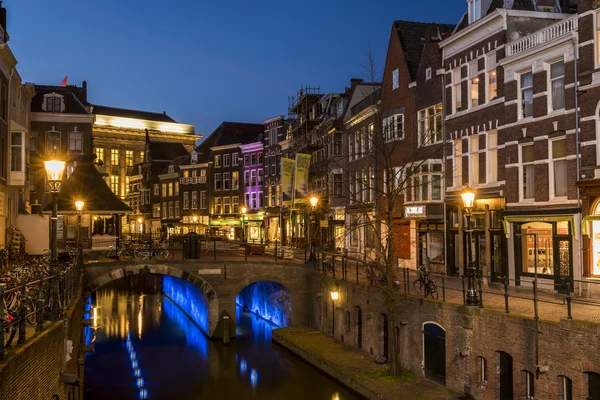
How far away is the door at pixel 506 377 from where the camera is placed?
17.6 m

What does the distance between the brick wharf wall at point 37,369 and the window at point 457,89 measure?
21.8 meters

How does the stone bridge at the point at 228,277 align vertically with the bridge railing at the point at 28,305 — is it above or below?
below

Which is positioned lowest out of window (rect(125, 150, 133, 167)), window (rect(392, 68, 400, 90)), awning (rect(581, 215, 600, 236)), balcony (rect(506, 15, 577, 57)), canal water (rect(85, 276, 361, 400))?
canal water (rect(85, 276, 361, 400))

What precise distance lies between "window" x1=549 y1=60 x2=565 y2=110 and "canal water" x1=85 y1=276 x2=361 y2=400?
43.4 feet

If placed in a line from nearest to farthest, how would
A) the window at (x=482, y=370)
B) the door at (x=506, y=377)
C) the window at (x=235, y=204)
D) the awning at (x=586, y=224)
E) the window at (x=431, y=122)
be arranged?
the door at (x=506, y=377)
the window at (x=482, y=370)
the awning at (x=586, y=224)
the window at (x=431, y=122)
the window at (x=235, y=204)

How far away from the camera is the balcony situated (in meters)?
22.5

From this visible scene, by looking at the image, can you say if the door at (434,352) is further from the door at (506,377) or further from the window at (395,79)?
the window at (395,79)

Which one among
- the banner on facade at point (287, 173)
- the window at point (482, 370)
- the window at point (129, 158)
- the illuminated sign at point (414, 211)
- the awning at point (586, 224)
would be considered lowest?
the window at point (482, 370)

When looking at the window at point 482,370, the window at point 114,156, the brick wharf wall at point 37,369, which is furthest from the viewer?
the window at point 114,156

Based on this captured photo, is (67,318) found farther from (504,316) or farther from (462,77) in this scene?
(462,77)

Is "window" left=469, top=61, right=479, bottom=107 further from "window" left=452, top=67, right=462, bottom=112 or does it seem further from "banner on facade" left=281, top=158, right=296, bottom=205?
"banner on facade" left=281, top=158, right=296, bottom=205

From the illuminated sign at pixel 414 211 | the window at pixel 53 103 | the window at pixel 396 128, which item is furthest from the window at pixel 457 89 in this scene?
the window at pixel 53 103

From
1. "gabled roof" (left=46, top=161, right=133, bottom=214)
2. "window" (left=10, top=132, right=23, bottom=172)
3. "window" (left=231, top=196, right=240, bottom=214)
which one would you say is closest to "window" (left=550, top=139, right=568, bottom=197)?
"gabled roof" (left=46, top=161, right=133, bottom=214)

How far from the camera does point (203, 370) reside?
2898 centimetres
